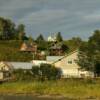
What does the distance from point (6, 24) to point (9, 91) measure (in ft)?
→ 282

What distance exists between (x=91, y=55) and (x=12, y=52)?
150 feet

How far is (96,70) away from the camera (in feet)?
266

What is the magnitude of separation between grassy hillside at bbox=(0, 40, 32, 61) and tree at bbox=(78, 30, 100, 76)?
1322 inches

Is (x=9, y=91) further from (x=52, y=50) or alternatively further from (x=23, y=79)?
(x=52, y=50)

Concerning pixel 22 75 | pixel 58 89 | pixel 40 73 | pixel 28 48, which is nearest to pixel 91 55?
pixel 40 73

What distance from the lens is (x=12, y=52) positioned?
122 metres

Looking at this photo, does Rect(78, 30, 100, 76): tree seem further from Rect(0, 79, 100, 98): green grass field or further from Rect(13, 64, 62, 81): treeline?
Rect(0, 79, 100, 98): green grass field

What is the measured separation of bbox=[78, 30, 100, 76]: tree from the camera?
7988 centimetres

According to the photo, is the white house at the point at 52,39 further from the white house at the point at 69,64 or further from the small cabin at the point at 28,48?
the white house at the point at 69,64

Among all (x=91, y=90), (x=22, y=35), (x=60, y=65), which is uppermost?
(x=22, y=35)

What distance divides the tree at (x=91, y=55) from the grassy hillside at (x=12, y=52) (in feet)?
110

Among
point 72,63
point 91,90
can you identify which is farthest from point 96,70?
point 91,90

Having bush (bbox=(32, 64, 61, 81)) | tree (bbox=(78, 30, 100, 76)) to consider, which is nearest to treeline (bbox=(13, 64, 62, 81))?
bush (bbox=(32, 64, 61, 81))

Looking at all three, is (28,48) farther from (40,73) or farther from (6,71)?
(40,73)
